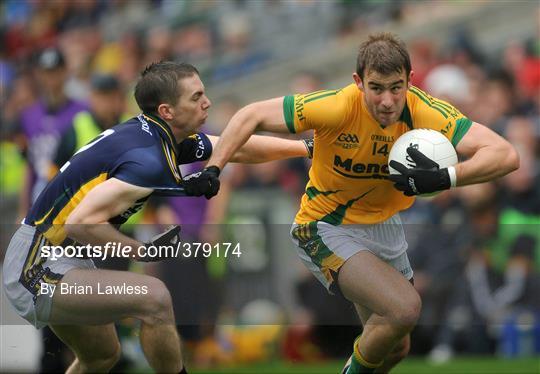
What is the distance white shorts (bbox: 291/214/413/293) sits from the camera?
7.80m

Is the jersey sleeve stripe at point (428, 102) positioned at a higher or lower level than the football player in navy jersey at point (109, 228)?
higher

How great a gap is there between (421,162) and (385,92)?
429 mm

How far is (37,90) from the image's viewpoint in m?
15.7

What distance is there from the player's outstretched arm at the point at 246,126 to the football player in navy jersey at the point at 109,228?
0.54ft

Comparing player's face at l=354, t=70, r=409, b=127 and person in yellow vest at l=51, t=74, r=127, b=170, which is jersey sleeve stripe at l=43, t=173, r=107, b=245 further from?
person in yellow vest at l=51, t=74, r=127, b=170

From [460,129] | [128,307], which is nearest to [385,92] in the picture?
[460,129]

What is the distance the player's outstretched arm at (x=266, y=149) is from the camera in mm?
8141

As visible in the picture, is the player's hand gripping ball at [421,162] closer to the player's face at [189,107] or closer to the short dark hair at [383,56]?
the short dark hair at [383,56]

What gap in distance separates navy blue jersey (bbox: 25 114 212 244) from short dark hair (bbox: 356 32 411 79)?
3.80 ft

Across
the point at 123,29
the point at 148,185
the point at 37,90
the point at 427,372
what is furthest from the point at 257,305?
the point at 123,29

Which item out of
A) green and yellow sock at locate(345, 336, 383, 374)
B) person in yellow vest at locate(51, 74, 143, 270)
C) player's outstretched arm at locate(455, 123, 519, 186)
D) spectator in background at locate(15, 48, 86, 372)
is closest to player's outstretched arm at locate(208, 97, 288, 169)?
player's outstretched arm at locate(455, 123, 519, 186)

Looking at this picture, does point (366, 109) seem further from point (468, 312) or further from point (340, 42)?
point (340, 42)

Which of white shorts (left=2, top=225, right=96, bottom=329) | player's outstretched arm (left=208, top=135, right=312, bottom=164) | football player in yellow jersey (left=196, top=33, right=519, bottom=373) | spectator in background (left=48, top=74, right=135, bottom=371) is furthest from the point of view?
spectator in background (left=48, top=74, right=135, bottom=371)

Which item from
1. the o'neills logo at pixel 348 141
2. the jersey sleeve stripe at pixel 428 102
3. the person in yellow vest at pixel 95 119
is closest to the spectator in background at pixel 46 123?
the person in yellow vest at pixel 95 119
